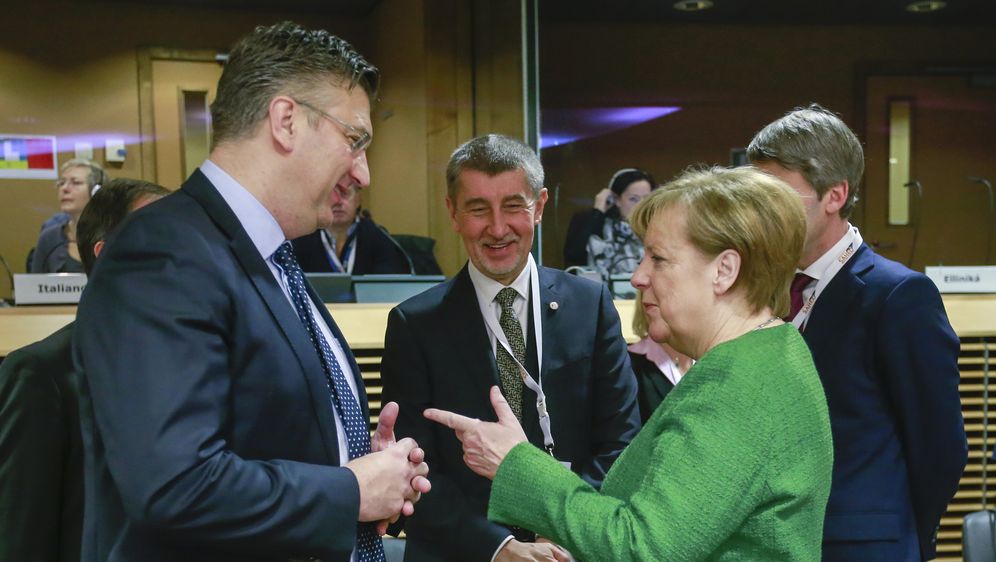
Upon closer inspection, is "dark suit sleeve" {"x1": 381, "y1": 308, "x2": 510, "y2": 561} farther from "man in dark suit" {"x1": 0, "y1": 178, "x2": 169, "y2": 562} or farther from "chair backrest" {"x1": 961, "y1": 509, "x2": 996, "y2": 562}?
"chair backrest" {"x1": 961, "y1": 509, "x2": 996, "y2": 562}

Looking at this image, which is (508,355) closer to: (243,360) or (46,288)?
(243,360)

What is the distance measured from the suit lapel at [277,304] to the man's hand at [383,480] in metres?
0.05

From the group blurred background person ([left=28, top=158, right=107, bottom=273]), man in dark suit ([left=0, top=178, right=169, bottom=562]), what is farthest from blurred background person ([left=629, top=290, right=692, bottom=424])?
blurred background person ([left=28, top=158, right=107, bottom=273])

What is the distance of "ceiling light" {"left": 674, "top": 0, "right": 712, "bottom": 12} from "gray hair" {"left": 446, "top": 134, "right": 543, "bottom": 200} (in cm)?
697

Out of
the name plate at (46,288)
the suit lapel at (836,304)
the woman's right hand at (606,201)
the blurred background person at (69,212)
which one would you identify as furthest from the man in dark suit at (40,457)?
the blurred background person at (69,212)

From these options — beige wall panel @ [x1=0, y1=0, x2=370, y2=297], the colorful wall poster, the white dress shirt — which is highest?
beige wall panel @ [x1=0, y1=0, x2=370, y2=297]

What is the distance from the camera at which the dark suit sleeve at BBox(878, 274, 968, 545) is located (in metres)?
1.73

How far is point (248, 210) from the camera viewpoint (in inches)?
51.4

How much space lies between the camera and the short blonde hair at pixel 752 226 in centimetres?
138

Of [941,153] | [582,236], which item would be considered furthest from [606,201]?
[941,153]

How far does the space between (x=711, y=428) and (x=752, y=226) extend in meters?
0.34

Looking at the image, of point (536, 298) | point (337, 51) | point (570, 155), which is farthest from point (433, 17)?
point (337, 51)

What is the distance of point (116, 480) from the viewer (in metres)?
1.10

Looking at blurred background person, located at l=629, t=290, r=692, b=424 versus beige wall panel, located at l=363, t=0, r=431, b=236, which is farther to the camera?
beige wall panel, located at l=363, t=0, r=431, b=236
